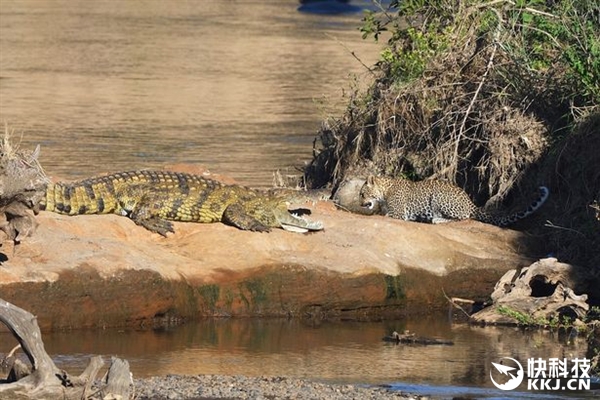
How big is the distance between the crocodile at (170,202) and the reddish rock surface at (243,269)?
16 centimetres

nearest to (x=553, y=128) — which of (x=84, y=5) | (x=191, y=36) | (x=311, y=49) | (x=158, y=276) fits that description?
(x=158, y=276)

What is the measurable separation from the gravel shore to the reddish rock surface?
1761 millimetres

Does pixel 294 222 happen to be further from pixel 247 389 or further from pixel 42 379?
pixel 42 379

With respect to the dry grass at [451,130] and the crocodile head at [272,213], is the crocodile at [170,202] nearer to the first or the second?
the crocodile head at [272,213]

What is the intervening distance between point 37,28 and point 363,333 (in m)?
29.5

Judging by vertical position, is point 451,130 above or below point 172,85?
above

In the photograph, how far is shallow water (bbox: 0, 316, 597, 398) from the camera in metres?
9.71

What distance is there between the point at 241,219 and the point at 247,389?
11.7 ft

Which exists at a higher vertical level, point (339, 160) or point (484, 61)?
point (484, 61)

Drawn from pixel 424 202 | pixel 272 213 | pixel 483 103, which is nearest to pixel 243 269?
pixel 272 213

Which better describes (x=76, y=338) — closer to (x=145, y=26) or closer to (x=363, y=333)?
(x=363, y=333)

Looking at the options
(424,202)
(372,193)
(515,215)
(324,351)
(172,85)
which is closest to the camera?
(324,351)

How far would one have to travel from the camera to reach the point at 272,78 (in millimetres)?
30047

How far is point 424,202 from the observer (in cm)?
1378
